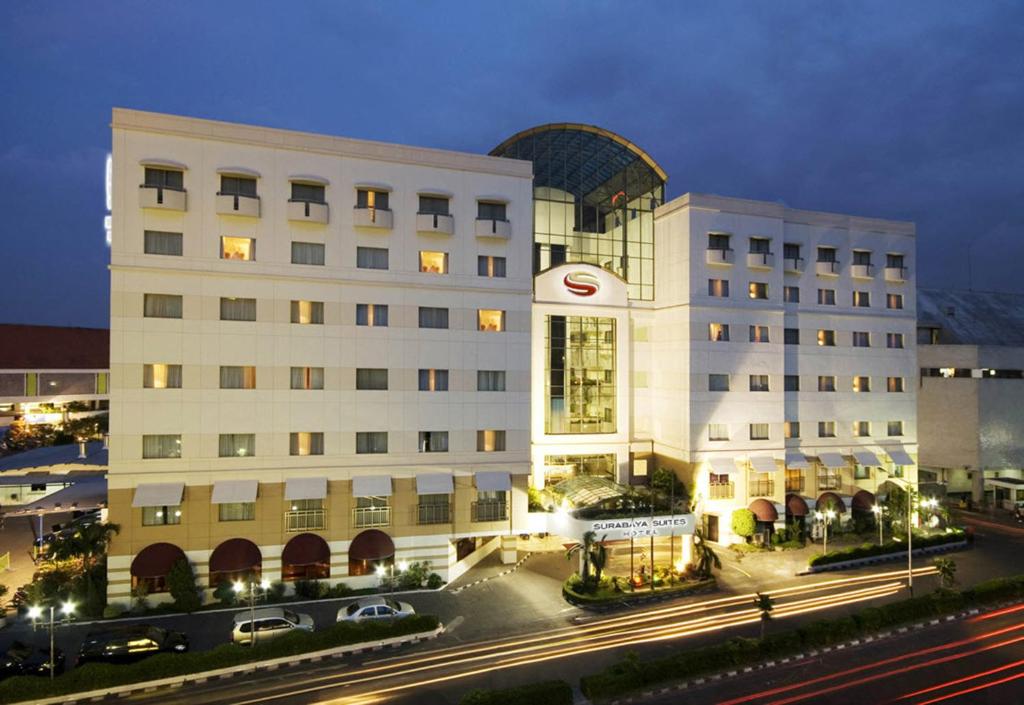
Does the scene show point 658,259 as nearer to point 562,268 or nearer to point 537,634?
point 562,268

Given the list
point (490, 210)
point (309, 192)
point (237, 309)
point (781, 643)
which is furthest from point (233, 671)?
point (490, 210)

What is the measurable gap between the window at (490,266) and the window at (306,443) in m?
15.3

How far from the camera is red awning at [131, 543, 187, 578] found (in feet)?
109

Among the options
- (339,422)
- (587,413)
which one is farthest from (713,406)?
(339,422)

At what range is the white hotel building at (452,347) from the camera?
35.4 metres

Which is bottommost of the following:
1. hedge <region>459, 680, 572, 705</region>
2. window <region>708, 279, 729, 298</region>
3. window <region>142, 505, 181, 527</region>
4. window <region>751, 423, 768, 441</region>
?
hedge <region>459, 680, 572, 705</region>

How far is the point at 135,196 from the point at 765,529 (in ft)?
164

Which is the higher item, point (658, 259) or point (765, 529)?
point (658, 259)

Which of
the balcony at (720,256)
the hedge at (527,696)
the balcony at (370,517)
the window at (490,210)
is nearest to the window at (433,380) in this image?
the balcony at (370,517)

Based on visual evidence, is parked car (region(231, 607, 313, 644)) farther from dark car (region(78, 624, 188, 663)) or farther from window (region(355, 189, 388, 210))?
window (region(355, 189, 388, 210))

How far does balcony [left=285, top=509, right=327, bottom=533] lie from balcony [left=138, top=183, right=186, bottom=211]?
19676 millimetres

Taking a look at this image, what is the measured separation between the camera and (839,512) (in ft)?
165

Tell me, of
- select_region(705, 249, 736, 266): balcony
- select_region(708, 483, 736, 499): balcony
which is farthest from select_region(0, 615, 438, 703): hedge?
select_region(705, 249, 736, 266): balcony

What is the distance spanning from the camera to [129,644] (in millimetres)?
27062
